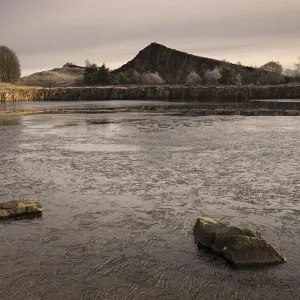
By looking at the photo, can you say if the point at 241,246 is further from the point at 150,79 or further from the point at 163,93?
the point at 150,79

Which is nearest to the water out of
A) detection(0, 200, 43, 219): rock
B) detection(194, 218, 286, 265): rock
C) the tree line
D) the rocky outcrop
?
detection(194, 218, 286, 265): rock

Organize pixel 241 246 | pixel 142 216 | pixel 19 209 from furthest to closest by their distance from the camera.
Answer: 1. pixel 19 209
2. pixel 142 216
3. pixel 241 246

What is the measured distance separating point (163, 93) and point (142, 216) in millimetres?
87108

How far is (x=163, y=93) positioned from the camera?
96.2m

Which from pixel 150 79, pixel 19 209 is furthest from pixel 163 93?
pixel 19 209

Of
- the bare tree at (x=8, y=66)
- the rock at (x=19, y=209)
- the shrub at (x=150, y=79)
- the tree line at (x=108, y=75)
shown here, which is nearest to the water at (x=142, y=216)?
the rock at (x=19, y=209)

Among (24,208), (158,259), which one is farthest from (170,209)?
(24,208)

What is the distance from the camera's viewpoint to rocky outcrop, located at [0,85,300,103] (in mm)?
A: 85688

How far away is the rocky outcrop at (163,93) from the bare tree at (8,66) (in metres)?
29.2

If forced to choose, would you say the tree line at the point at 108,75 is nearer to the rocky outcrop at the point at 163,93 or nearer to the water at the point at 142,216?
the rocky outcrop at the point at 163,93

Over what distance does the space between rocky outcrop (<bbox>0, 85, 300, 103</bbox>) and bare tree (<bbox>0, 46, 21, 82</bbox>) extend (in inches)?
1151

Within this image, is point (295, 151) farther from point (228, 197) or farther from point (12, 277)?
point (12, 277)

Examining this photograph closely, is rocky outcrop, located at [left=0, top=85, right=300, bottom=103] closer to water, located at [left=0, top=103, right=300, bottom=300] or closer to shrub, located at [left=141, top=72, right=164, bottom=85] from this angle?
shrub, located at [left=141, top=72, right=164, bottom=85]

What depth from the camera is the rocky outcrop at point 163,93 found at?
85688mm
